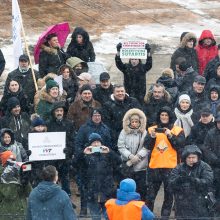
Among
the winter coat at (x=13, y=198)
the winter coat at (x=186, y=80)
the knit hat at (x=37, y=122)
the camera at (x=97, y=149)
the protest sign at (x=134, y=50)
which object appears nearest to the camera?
the winter coat at (x=13, y=198)

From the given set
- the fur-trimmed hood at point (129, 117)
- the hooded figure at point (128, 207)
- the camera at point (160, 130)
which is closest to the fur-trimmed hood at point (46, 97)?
the fur-trimmed hood at point (129, 117)

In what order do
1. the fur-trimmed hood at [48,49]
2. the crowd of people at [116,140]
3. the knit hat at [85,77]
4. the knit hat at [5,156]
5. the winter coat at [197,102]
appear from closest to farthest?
the crowd of people at [116,140] → the knit hat at [5,156] → the winter coat at [197,102] → the knit hat at [85,77] → the fur-trimmed hood at [48,49]

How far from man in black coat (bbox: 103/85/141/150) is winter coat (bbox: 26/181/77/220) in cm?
317

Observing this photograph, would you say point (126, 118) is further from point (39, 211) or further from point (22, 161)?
point (39, 211)

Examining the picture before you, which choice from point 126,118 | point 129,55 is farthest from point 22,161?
point 129,55

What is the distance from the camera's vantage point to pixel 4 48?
66.5 ft

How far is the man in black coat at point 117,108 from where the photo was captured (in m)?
13.0

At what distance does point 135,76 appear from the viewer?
14867 mm

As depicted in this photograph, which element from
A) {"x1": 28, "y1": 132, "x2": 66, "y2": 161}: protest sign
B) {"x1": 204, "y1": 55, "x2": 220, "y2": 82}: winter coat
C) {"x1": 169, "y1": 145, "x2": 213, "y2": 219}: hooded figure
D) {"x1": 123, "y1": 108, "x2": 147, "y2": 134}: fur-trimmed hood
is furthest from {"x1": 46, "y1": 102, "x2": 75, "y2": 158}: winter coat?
{"x1": 204, "y1": 55, "x2": 220, "y2": 82}: winter coat

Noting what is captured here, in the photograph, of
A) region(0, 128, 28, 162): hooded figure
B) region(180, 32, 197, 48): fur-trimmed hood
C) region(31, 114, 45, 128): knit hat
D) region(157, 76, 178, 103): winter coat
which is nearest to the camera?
region(0, 128, 28, 162): hooded figure

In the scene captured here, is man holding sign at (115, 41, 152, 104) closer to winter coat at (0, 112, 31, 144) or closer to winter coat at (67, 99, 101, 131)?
winter coat at (67, 99, 101, 131)

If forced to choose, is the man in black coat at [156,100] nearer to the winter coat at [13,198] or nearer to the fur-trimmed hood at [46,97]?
the fur-trimmed hood at [46,97]

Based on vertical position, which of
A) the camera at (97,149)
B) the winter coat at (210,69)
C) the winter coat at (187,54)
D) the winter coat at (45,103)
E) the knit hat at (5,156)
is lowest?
the knit hat at (5,156)

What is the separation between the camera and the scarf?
12766 mm
